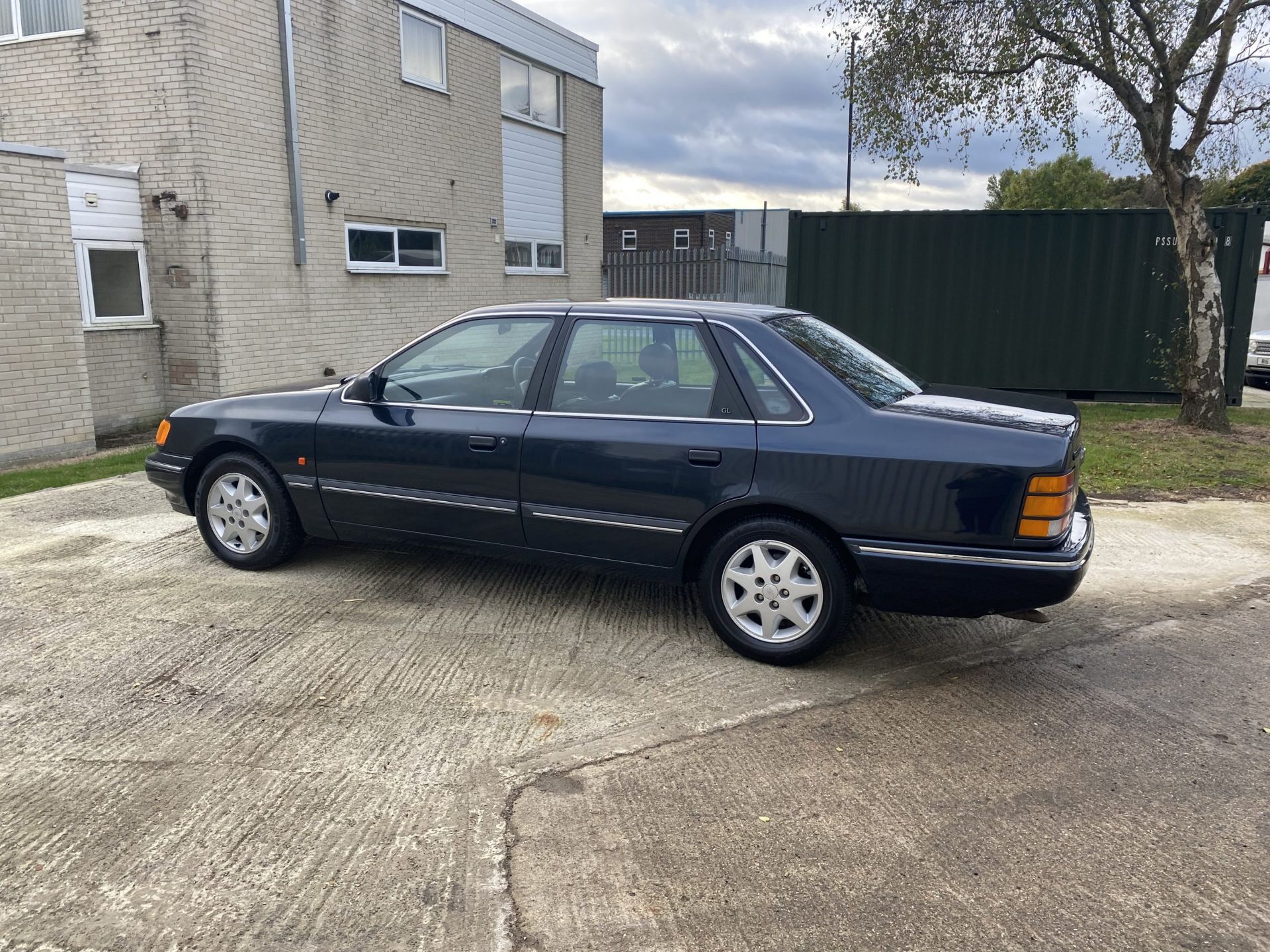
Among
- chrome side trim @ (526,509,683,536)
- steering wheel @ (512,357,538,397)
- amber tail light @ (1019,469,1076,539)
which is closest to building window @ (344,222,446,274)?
steering wheel @ (512,357,538,397)

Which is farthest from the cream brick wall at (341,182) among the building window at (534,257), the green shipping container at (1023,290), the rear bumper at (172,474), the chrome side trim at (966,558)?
the chrome side trim at (966,558)

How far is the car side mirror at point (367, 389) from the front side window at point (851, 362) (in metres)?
2.17

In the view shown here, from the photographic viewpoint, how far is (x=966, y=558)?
4.08m

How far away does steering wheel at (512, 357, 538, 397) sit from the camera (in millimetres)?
5012

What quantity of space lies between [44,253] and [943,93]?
9719mm

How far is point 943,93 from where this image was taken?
11648 millimetres

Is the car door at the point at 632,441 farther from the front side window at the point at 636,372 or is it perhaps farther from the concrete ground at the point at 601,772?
the concrete ground at the point at 601,772

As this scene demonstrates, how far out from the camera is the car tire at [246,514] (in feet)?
18.5

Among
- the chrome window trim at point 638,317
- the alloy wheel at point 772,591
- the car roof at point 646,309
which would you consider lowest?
the alloy wheel at point 772,591

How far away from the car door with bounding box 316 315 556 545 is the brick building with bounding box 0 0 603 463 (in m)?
5.20

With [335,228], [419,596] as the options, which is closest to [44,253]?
[335,228]

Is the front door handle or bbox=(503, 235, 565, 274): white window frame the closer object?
the front door handle

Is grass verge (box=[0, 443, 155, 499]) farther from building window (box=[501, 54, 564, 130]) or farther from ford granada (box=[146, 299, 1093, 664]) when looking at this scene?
building window (box=[501, 54, 564, 130])

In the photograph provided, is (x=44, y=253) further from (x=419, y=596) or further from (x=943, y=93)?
(x=943, y=93)
